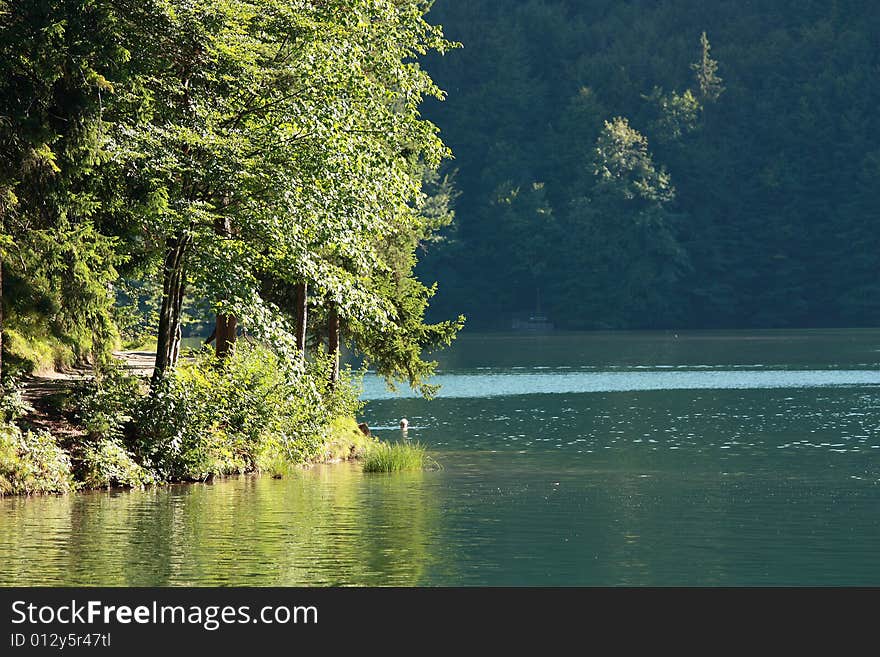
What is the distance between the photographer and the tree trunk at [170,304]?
86.6 ft

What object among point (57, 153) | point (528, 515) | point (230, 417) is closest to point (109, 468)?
point (230, 417)

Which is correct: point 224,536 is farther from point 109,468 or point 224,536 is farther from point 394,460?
point 394,460

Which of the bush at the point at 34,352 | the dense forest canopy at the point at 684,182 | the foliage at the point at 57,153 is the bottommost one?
the bush at the point at 34,352

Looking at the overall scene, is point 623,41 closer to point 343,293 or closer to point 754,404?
point 754,404

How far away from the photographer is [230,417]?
87.5 feet

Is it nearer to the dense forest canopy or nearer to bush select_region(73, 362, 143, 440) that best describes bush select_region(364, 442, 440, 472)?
bush select_region(73, 362, 143, 440)

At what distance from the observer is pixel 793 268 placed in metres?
125

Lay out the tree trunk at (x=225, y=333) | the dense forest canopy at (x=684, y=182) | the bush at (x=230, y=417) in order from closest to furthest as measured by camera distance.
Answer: the bush at (x=230, y=417) → the tree trunk at (x=225, y=333) → the dense forest canopy at (x=684, y=182)

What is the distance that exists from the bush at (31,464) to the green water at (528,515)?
2.11ft

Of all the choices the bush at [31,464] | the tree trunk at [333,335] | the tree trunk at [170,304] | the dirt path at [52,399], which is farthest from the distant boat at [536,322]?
the bush at [31,464]

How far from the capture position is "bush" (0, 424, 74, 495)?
23281 mm

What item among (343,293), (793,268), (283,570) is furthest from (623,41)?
(283,570)

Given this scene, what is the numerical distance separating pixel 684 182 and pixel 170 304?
346ft

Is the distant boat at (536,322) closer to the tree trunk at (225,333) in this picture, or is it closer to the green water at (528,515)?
the green water at (528,515)
